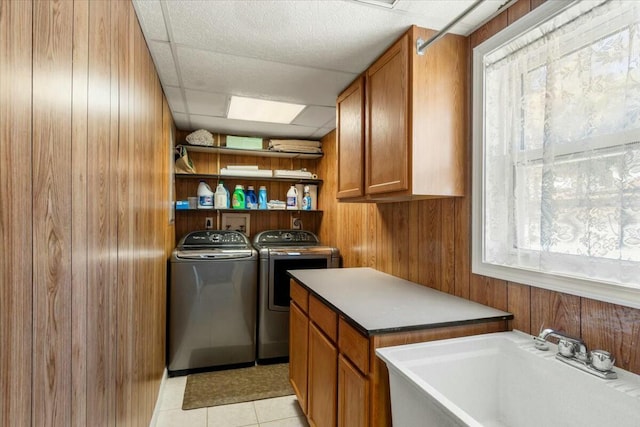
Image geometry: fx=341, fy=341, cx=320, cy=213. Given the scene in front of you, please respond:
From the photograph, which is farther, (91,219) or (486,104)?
(486,104)

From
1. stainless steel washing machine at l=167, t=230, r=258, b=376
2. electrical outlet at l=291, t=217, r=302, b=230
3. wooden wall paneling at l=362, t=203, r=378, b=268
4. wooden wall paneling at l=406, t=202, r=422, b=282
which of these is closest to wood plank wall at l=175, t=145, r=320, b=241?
electrical outlet at l=291, t=217, r=302, b=230

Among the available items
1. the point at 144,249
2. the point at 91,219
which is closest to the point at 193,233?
the point at 144,249

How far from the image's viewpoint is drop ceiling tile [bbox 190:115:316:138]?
10.4 ft

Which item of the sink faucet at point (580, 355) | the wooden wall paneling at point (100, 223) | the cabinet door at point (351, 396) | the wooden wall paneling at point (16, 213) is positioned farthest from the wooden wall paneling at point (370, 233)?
the wooden wall paneling at point (16, 213)

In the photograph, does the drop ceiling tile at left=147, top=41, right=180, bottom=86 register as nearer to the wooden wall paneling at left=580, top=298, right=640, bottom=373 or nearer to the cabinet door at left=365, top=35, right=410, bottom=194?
the cabinet door at left=365, top=35, right=410, bottom=194

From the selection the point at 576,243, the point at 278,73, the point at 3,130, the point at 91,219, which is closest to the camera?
the point at 3,130

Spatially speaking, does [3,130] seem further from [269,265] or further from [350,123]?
[269,265]

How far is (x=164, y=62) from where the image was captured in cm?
195

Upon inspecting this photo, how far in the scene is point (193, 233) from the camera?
127 inches

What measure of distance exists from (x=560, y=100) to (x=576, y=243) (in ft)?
1.67

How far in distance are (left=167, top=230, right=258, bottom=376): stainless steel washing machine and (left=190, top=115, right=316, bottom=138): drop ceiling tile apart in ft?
3.71

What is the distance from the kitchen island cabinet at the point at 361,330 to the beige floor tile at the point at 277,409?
0.21 m

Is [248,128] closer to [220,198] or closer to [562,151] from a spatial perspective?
[220,198]

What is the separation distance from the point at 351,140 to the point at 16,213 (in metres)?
1.85
